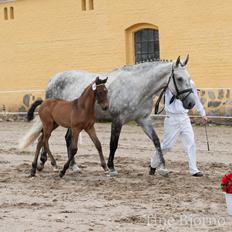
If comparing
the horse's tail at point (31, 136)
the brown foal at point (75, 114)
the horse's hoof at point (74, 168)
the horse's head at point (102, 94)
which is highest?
the horse's head at point (102, 94)

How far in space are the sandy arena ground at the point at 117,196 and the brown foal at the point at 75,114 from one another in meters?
0.63

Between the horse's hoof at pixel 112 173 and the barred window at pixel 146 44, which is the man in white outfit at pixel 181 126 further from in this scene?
the barred window at pixel 146 44

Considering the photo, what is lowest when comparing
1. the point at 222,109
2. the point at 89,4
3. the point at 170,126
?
the point at 222,109

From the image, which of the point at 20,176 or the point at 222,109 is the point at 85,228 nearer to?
the point at 20,176

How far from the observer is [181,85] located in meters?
12.3

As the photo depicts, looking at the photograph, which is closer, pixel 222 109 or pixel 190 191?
pixel 190 191

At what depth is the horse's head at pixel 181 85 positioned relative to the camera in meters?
12.2

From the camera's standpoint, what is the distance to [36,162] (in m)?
13.0

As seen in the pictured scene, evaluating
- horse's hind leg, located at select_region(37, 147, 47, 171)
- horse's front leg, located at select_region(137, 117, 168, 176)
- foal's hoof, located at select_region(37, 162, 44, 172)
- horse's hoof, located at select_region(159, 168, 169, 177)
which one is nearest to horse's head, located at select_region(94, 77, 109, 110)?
horse's front leg, located at select_region(137, 117, 168, 176)

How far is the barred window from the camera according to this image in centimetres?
2444

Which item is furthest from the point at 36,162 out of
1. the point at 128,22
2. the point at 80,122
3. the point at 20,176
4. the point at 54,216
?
the point at 128,22

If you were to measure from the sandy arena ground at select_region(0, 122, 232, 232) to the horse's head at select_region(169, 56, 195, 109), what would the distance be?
136 centimetres

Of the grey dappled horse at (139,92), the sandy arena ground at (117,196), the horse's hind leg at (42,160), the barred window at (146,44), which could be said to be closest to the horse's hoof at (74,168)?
the sandy arena ground at (117,196)

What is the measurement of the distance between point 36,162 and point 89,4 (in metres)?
13.5
